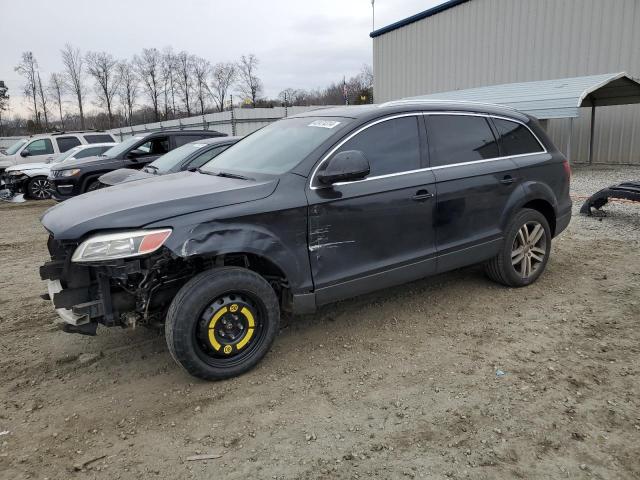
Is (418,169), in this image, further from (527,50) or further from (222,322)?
(527,50)

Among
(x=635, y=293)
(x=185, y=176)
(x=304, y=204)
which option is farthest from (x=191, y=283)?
(x=635, y=293)

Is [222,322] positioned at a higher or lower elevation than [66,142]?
lower

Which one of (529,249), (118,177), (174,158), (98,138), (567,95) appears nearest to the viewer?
(529,249)

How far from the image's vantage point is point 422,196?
3979 millimetres

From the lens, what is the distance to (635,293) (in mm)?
4711

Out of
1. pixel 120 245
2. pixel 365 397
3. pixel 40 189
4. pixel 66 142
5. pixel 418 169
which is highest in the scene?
pixel 66 142

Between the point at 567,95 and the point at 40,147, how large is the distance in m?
16.4

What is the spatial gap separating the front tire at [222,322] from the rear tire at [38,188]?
1300 cm

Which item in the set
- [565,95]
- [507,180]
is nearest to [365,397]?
[507,180]

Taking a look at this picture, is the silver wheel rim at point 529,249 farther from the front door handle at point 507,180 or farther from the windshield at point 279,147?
the windshield at point 279,147

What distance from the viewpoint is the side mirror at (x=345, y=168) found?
3.42 m

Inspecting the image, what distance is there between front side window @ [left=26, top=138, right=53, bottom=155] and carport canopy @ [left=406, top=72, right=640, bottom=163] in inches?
476

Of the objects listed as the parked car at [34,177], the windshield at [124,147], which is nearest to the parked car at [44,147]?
the parked car at [34,177]

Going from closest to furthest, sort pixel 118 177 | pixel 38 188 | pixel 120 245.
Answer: pixel 120 245
pixel 118 177
pixel 38 188
